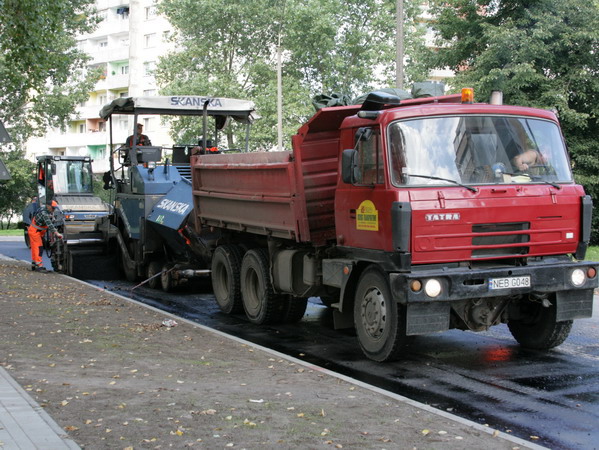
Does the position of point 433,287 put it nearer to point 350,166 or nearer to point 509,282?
point 509,282

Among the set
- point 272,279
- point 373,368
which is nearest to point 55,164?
point 272,279

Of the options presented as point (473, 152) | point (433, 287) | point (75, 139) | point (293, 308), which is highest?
point (75, 139)

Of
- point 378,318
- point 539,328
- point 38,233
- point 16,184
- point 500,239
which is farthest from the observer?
point 16,184

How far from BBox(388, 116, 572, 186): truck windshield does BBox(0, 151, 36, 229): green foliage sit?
3971cm

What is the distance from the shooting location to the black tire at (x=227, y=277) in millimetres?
12484

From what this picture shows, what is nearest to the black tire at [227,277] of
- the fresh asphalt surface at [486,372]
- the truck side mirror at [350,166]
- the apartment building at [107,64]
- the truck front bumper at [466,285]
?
the fresh asphalt surface at [486,372]

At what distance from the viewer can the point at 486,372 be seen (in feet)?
27.8

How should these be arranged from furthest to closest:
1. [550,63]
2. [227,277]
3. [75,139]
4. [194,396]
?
1. [75,139]
2. [550,63]
3. [227,277]
4. [194,396]

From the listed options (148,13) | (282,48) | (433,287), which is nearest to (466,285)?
(433,287)

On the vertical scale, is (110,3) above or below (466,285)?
above

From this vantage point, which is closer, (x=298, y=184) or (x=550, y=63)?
(x=298, y=184)

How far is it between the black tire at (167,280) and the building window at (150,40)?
176 feet

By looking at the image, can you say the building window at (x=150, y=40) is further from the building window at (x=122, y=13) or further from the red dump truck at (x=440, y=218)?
the red dump truck at (x=440, y=218)

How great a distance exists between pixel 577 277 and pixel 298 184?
3253 millimetres
